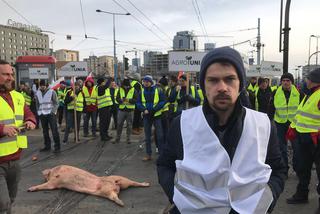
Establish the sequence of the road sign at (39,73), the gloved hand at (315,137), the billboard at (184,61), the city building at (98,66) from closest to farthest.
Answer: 1. the gloved hand at (315,137)
2. the billboard at (184,61)
3. the road sign at (39,73)
4. the city building at (98,66)

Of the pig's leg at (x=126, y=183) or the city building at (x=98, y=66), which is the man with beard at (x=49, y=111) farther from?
the city building at (x=98, y=66)

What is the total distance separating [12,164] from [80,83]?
10.3 m

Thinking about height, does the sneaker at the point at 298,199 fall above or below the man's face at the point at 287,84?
below

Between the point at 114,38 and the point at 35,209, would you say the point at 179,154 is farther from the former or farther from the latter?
the point at 114,38

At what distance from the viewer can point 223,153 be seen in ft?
6.09

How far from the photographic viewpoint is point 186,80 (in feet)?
30.2

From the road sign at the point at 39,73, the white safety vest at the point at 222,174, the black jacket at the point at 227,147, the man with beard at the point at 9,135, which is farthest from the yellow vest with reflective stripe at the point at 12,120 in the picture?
the road sign at the point at 39,73

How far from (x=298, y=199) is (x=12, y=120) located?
4373 mm

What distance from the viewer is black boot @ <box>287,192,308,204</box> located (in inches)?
224

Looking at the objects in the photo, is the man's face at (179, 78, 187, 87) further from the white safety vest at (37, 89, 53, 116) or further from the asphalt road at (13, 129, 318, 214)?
the white safety vest at (37, 89, 53, 116)

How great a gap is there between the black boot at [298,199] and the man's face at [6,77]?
14.5ft

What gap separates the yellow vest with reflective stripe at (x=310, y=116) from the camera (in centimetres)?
548

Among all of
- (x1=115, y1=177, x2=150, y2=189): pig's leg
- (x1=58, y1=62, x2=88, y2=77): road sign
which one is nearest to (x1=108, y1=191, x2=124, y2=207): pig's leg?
(x1=115, y1=177, x2=150, y2=189): pig's leg

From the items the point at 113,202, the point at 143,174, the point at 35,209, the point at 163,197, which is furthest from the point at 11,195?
the point at 143,174
